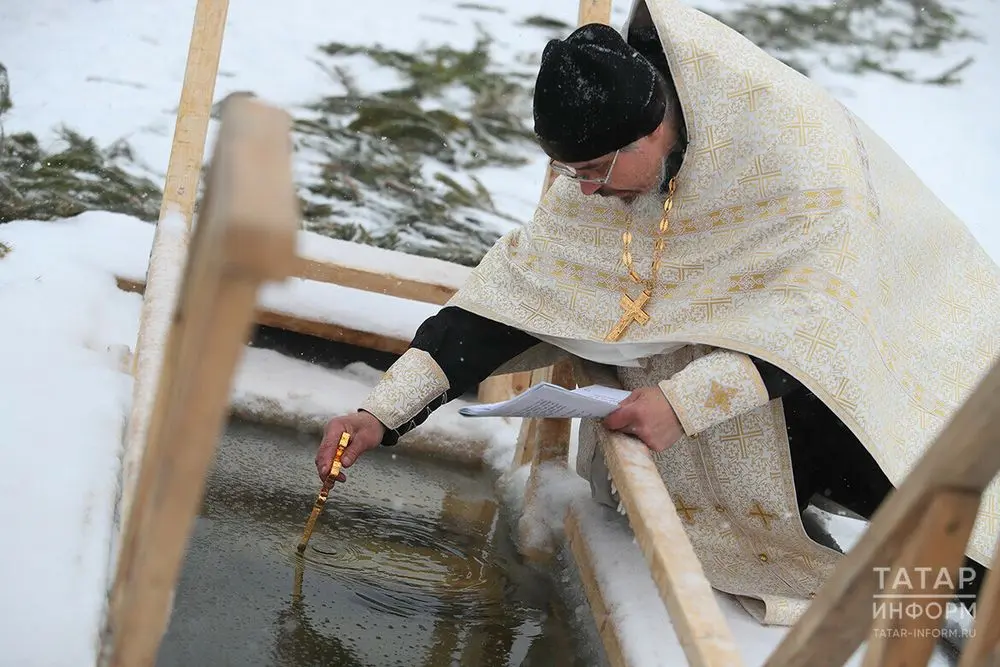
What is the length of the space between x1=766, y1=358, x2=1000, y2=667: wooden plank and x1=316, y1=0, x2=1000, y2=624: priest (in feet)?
3.90

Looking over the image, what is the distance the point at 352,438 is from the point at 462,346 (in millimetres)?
438

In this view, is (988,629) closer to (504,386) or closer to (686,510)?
(686,510)

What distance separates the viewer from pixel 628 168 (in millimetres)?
2975

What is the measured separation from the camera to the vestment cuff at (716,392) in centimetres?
273

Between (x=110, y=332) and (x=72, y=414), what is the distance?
98cm

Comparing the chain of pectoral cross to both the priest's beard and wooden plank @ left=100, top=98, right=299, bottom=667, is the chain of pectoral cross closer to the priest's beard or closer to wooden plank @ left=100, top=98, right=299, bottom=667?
the priest's beard

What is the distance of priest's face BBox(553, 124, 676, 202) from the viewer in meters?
2.95

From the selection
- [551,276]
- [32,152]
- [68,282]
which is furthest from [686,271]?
[32,152]

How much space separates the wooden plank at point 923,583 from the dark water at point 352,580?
5.00ft

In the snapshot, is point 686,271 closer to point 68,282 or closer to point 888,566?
point 888,566

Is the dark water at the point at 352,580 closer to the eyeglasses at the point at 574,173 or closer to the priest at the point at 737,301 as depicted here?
the priest at the point at 737,301

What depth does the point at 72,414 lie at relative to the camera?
2775 mm

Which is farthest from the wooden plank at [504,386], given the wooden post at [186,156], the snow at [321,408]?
the wooden post at [186,156]

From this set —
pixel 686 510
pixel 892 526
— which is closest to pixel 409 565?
pixel 686 510
